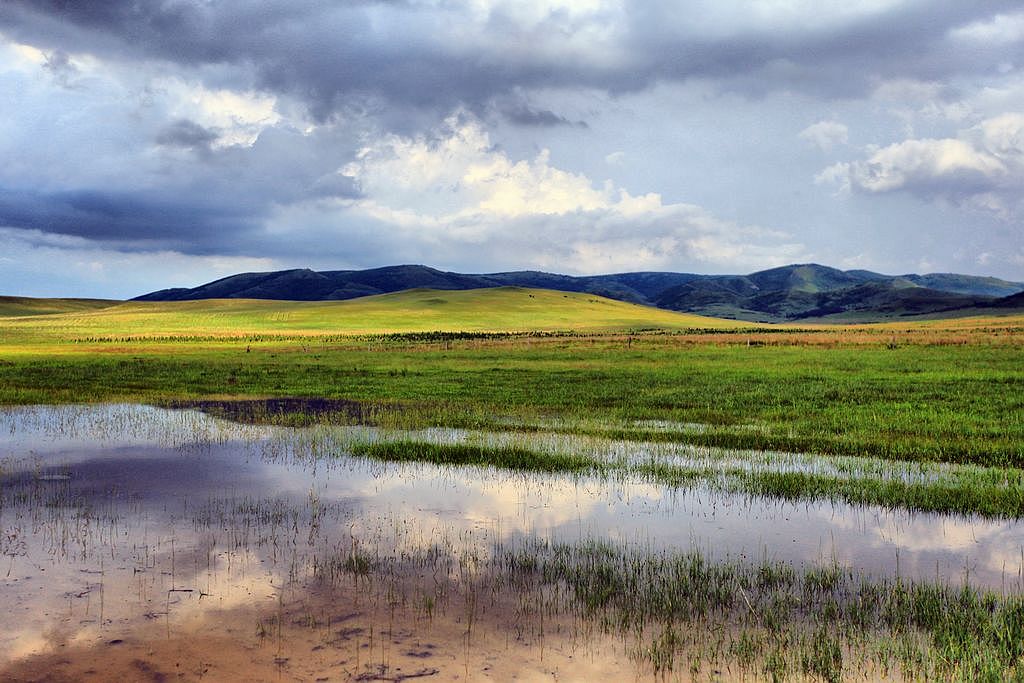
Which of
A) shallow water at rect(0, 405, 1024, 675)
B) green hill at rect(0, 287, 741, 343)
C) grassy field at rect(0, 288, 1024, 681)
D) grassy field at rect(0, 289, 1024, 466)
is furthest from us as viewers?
→ green hill at rect(0, 287, 741, 343)

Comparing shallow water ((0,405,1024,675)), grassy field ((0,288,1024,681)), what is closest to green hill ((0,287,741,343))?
grassy field ((0,288,1024,681))

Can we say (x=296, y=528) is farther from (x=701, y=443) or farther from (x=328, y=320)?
(x=328, y=320)

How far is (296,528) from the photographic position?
545 inches

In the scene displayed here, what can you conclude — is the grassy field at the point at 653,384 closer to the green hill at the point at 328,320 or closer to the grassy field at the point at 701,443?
the grassy field at the point at 701,443

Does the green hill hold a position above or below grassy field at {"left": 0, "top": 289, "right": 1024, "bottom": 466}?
above

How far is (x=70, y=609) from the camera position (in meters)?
9.88

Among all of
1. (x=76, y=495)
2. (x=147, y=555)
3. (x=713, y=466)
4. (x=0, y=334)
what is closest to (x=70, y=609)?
(x=147, y=555)

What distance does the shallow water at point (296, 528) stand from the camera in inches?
413

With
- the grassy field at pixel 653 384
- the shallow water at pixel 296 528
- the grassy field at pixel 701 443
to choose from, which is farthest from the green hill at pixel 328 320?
the shallow water at pixel 296 528

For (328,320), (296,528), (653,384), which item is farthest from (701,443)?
(328,320)

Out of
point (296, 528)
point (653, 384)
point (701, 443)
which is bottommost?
point (701, 443)

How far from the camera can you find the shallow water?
34.4ft

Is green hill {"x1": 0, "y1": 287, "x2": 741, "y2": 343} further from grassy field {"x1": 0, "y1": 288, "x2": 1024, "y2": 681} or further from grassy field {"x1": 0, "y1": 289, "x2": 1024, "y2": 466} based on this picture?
grassy field {"x1": 0, "y1": 288, "x2": 1024, "y2": 681}

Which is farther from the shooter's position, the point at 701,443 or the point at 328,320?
the point at 328,320
